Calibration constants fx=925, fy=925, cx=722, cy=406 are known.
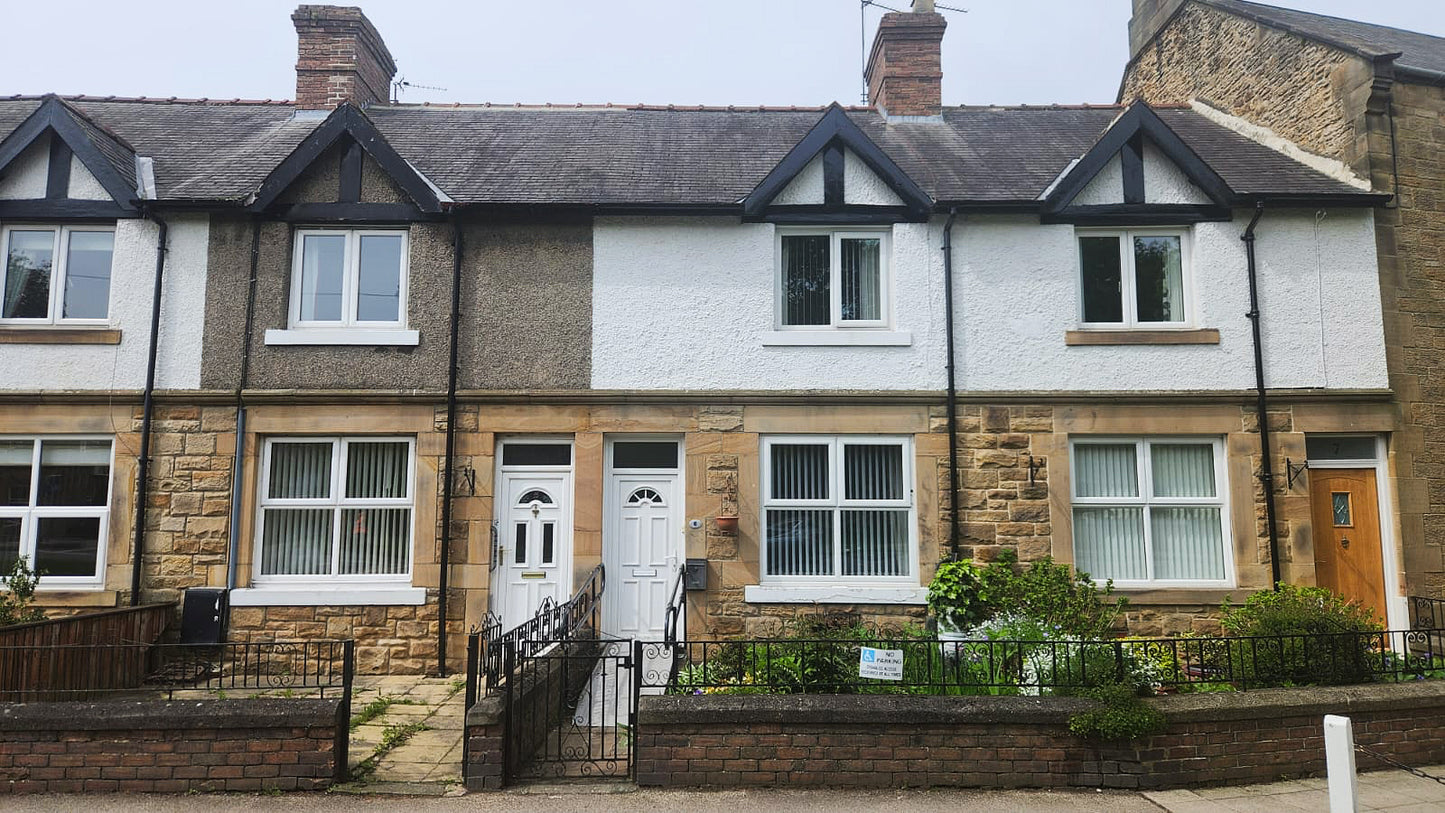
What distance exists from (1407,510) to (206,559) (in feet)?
44.5

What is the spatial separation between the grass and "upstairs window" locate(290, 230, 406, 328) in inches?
167

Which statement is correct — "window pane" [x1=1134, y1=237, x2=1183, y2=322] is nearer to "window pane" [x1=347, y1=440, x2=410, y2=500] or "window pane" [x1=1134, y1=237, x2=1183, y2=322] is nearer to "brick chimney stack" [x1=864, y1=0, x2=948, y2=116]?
"brick chimney stack" [x1=864, y1=0, x2=948, y2=116]

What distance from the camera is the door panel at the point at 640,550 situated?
34.8 feet

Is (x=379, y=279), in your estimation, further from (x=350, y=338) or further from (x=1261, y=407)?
(x=1261, y=407)

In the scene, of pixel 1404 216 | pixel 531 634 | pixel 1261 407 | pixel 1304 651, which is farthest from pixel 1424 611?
pixel 531 634

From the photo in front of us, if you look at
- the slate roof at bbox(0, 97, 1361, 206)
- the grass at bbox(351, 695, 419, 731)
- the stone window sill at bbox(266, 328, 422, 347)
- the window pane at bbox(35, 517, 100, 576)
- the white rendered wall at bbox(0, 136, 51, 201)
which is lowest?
the grass at bbox(351, 695, 419, 731)

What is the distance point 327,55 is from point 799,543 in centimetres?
1014

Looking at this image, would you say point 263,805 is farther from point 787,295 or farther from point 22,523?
point 787,295

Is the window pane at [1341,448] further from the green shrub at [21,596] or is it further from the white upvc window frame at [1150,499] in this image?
the green shrub at [21,596]

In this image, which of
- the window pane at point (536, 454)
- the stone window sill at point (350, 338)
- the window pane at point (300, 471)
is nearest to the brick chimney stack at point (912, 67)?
the window pane at point (536, 454)

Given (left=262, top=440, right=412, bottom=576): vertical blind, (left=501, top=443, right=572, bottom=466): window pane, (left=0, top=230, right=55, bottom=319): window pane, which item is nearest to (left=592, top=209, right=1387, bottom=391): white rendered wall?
(left=501, top=443, right=572, bottom=466): window pane

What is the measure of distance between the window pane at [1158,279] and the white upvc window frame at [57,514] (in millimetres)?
12089

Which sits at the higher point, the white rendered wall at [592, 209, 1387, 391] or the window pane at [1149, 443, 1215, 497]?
the white rendered wall at [592, 209, 1387, 391]

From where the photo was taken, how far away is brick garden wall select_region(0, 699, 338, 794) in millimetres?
6227
